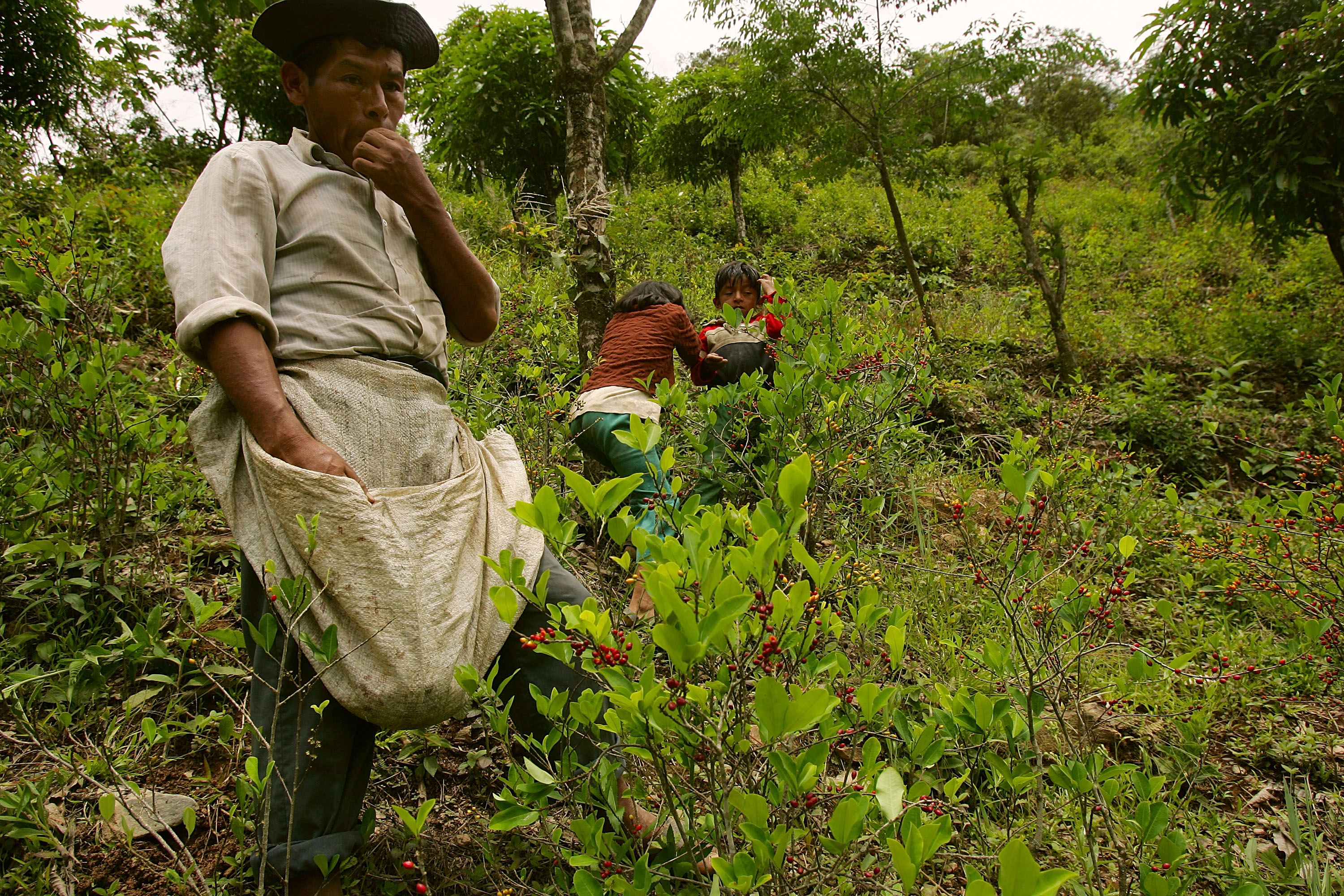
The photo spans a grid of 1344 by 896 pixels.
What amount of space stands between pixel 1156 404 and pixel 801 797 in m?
5.30

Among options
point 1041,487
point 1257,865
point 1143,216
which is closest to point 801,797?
point 1257,865

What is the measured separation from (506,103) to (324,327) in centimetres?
685

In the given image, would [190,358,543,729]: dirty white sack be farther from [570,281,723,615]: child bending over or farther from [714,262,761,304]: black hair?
[714,262,761,304]: black hair

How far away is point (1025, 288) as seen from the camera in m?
7.78

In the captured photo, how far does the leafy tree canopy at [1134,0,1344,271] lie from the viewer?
15.7 feet

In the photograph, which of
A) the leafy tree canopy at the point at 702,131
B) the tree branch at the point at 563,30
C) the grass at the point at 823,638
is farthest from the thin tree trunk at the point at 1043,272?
the tree branch at the point at 563,30

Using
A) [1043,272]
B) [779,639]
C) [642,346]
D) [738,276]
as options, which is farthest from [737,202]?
[779,639]

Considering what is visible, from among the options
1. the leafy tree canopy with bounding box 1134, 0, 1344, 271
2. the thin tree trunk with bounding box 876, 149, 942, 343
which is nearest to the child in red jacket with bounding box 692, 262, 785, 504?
the thin tree trunk with bounding box 876, 149, 942, 343

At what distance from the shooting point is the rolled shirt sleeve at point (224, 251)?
1.08 m

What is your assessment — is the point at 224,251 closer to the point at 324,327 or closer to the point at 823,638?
the point at 324,327

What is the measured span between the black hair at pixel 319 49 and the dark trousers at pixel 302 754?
99 cm

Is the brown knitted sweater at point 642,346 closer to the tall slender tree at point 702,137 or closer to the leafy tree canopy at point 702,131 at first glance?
the leafy tree canopy at point 702,131

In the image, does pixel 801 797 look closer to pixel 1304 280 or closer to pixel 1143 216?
pixel 1304 280

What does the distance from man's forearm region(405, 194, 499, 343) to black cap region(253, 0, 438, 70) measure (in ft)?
1.13
